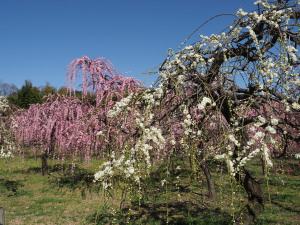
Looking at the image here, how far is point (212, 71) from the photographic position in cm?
404

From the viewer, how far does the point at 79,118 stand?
9.33 m

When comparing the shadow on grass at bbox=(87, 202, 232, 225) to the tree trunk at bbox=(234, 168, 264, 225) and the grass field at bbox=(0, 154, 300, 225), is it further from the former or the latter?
the tree trunk at bbox=(234, 168, 264, 225)

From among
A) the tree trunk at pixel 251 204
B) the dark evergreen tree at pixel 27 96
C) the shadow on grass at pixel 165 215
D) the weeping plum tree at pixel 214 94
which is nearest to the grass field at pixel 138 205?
the shadow on grass at pixel 165 215

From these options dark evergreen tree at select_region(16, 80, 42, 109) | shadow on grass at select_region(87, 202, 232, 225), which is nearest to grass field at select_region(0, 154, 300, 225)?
shadow on grass at select_region(87, 202, 232, 225)

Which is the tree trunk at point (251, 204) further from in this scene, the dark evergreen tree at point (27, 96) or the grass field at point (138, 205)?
the dark evergreen tree at point (27, 96)

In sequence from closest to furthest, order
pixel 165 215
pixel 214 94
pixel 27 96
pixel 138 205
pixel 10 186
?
pixel 214 94, pixel 165 215, pixel 138 205, pixel 10 186, pixel 27 96

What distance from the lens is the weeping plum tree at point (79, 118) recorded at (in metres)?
8.31

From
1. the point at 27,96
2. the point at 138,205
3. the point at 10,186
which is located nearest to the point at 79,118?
the point at 138,205

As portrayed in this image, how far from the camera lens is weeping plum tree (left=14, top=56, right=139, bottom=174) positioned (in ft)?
27.3

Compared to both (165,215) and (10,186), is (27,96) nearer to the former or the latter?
(10,186)

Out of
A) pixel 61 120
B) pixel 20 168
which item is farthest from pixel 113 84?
pixel 20 168

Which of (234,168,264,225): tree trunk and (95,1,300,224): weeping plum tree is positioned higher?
(95,1,300,224): weeping plum tree

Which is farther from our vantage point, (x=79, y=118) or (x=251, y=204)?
(x=79, y=118)

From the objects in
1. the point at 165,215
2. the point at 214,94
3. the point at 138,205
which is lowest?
the point at 165,215
